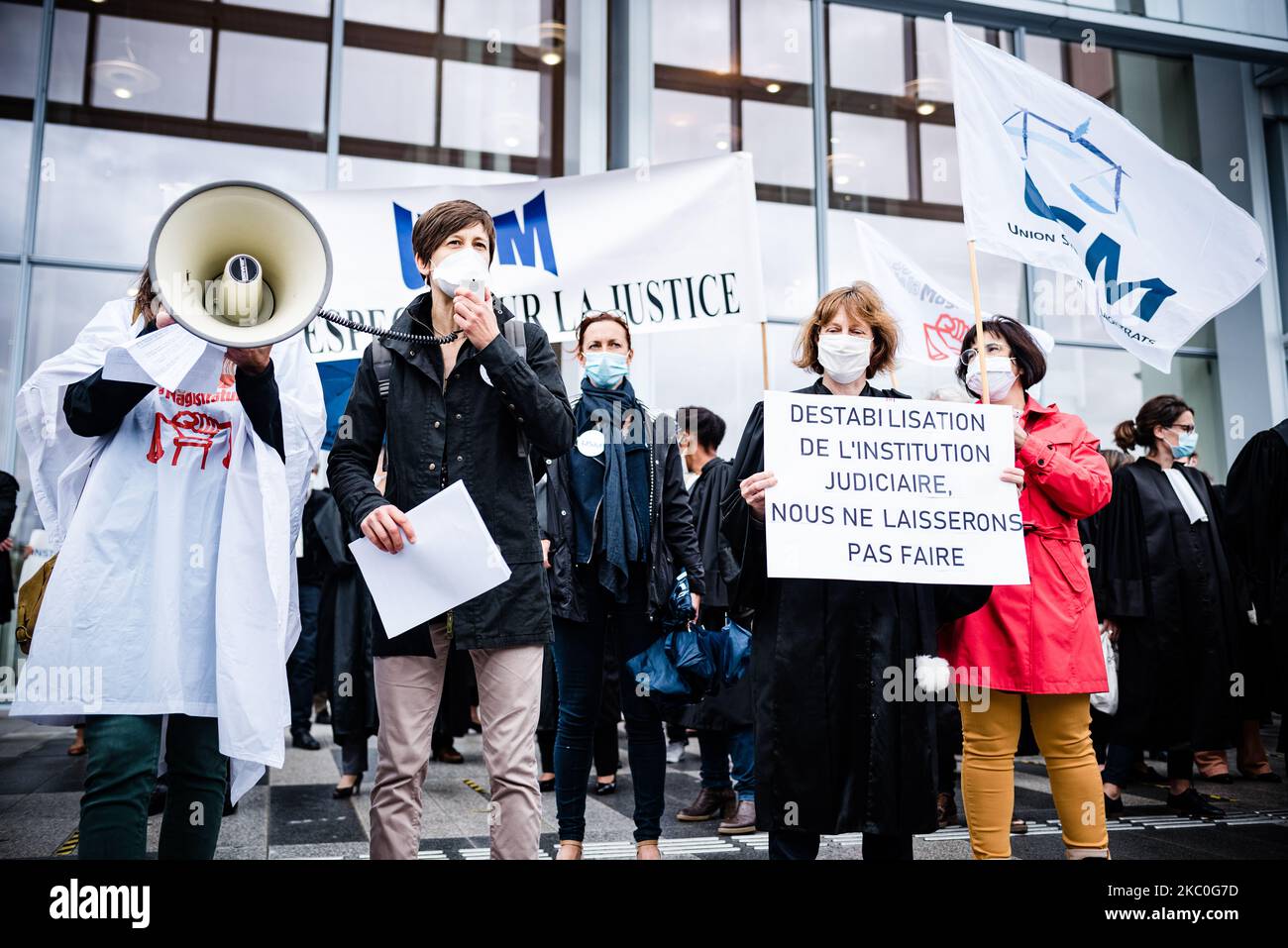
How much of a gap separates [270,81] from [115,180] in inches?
63.7

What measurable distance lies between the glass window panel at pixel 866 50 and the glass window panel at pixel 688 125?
4.26 feet

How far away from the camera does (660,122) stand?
32.2 ft

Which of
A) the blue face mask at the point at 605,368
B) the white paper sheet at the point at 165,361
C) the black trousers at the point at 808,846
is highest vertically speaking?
the blue face mask at the point at 605,368

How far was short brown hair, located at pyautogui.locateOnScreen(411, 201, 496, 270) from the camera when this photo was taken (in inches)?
107

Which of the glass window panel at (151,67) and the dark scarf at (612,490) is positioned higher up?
the glass window panel at (151,67)

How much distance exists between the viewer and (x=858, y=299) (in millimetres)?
3113

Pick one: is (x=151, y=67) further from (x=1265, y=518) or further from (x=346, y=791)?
(x=1265, y=518)

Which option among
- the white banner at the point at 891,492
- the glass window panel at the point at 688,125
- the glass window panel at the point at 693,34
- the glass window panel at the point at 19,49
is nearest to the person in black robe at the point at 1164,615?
the white banner at the point at 891,492

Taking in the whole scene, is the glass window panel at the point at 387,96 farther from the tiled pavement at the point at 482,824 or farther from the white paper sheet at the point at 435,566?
the white paper sheet at the point at 435,566

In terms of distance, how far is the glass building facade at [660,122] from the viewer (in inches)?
338

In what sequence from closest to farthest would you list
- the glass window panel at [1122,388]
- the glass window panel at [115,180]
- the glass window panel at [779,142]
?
1. the glass window panel at [115,180]
2. the glass window panel at [779,142]
3. the glass window panel at [1122,388]

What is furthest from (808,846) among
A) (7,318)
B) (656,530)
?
(7,318)

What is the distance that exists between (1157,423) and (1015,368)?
94.4 inches
